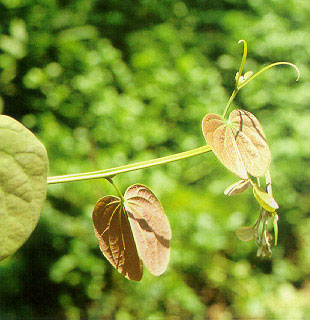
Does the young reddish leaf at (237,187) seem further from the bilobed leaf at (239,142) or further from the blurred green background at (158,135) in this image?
the blurred green background at (158,135)

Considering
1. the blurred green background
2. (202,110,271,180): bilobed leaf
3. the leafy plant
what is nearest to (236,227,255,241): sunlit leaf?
the leafy plant

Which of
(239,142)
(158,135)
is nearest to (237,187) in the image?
(239,142)

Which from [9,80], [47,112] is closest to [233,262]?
[47,112]

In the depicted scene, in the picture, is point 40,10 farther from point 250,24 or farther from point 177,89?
point 250,24

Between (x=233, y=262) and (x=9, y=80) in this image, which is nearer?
(x=9, y=80)

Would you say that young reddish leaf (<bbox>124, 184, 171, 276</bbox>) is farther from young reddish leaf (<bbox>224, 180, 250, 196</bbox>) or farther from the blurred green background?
the blurred green background

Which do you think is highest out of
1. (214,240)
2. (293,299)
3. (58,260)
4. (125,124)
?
(125,124)

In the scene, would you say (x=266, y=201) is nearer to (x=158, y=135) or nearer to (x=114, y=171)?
(x=114, y=171)
